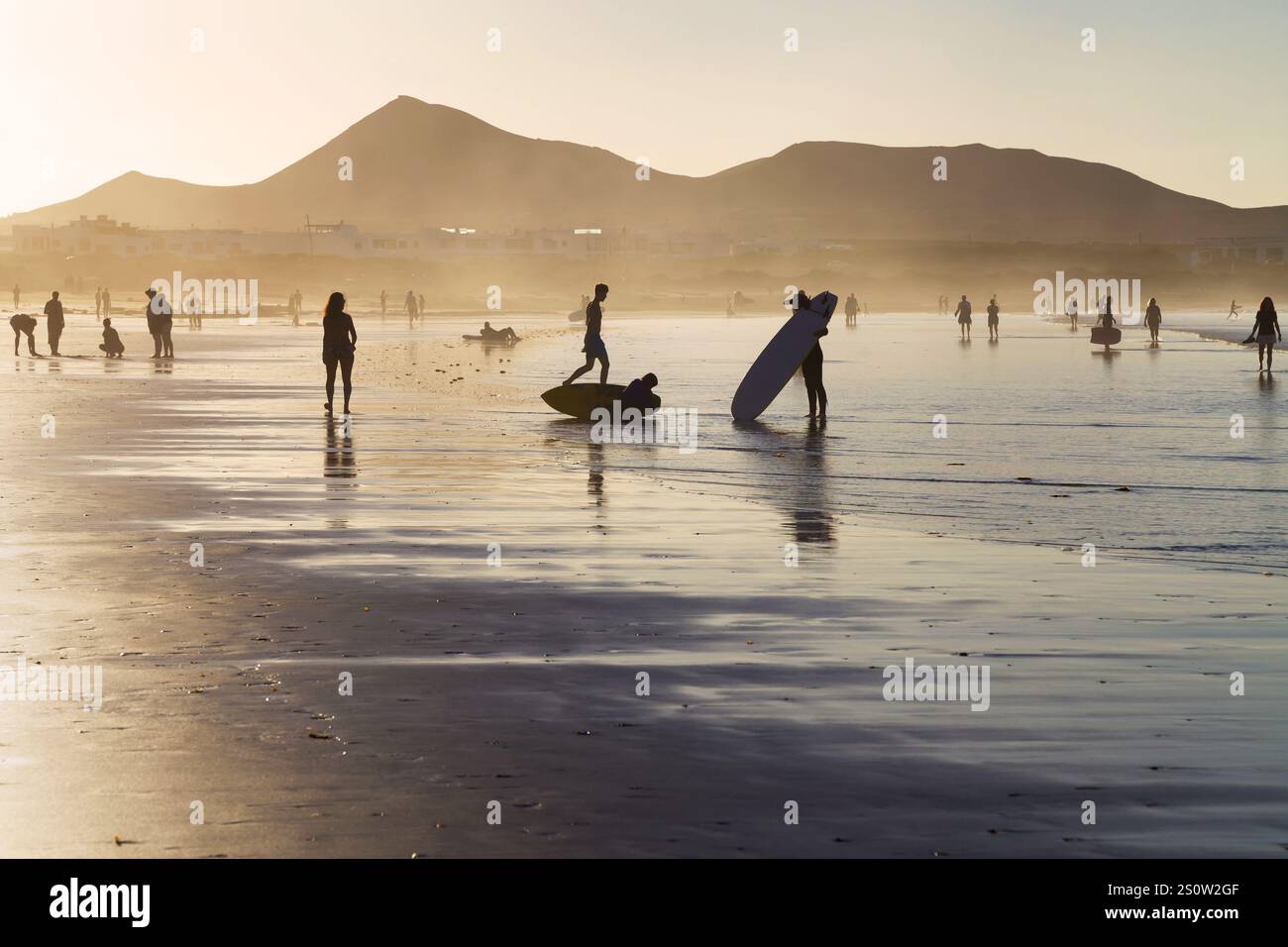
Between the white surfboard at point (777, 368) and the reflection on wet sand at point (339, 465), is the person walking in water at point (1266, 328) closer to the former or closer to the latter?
the white surfboard at point (777, 368)

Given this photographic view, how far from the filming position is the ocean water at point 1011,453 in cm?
1450

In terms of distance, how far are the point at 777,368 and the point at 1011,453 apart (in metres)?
5.71

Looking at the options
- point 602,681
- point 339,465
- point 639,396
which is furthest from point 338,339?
point 602,681

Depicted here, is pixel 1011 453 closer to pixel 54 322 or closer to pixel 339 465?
pixel 339 465

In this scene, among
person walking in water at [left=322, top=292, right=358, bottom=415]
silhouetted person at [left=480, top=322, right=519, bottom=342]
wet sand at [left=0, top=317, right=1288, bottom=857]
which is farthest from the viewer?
silhouetted person at [left=480, top=322, right=519, bottom=342]

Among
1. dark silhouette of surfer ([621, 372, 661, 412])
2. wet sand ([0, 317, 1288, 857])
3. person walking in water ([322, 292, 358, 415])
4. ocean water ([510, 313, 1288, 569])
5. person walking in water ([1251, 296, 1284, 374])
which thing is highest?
person walking in water ([1251, 296, 1284, 374])

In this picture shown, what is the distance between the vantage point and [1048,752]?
6793 millimetres

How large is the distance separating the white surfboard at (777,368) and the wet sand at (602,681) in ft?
30.7

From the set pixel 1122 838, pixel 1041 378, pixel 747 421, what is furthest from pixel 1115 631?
pixel 1041 378

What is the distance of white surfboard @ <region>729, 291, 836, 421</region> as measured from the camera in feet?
84.9

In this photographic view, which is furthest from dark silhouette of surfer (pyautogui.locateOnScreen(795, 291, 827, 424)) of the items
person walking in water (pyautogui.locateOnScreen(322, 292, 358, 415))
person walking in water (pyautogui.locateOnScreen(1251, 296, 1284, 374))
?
person walking in water (pyautogui.locateOnScreen(1251, 296, 1284, 374))

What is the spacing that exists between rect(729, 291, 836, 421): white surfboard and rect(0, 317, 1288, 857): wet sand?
9.37m

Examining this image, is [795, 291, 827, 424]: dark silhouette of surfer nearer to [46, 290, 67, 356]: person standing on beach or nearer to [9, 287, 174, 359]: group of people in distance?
[9, 287, 174, 359]: group of people in distance

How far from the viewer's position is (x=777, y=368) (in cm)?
2641
